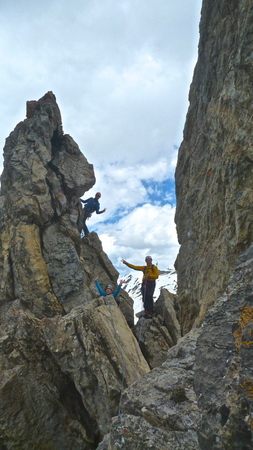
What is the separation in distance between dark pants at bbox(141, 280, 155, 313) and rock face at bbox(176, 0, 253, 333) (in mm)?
5428

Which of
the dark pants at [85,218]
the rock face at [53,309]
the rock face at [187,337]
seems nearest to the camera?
the rock face at [187,337]

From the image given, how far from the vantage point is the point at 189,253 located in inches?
518

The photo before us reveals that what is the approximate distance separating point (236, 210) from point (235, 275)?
9.87 feet

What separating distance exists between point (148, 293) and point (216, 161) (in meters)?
12.6

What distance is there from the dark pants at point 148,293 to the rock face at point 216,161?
5.43 m

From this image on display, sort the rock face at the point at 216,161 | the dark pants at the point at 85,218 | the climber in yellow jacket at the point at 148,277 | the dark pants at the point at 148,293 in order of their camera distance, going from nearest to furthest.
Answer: the rock face at the point at 216,161, the climber in yellow jacket at the point at 148,277, the dark pants at the point at 148,293, the dark pants at the point at 85,218

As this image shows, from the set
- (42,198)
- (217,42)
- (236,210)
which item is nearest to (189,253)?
(236,210)

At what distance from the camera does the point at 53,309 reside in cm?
2323

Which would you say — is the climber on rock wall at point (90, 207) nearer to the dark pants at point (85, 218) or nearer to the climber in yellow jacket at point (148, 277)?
the dark pants at point (85, 218)

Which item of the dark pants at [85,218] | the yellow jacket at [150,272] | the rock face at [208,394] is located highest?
the dark pants at [85,218]

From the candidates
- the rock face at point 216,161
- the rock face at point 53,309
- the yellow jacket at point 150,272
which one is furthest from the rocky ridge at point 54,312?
the rock face at point 216,161

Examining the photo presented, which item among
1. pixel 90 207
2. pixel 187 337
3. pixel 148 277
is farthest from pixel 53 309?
pixel 187 337

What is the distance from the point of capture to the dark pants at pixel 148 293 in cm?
1933

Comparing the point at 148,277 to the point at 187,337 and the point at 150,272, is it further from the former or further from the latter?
the point at 187,337
